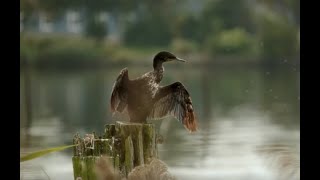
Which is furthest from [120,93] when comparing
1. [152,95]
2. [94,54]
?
[94,54]

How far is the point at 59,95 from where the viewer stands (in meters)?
2.89

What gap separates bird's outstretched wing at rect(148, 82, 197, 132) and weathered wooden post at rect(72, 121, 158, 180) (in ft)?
0.26

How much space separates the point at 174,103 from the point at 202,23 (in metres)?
0.42

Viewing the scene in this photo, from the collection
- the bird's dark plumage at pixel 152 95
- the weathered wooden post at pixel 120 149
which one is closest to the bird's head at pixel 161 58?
the bird's dark plumage at pixel 152 95

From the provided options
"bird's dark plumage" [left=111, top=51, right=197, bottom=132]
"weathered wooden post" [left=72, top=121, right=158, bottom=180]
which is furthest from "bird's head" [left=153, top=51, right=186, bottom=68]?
"weathered wooden post" [left=72, top=121, right=158, bottom=180]

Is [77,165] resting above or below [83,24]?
below

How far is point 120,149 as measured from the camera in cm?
267

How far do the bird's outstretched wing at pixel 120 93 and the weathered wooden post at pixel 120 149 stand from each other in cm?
9

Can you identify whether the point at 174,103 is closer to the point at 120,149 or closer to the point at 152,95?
the point at 152,95

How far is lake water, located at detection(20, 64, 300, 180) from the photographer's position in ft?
9.38
